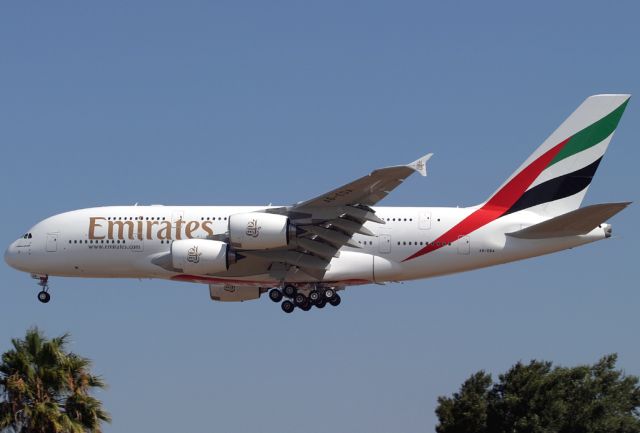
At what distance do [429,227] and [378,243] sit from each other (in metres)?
2.18

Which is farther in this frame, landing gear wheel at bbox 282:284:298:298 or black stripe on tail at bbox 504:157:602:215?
black stripe on tail at bbox 504:157:602:215

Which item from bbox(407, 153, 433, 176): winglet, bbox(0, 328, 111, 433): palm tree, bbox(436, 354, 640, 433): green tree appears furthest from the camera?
bbox(436, 354, 640, 433): green tree

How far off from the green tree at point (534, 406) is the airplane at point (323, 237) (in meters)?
Answer: 5.29

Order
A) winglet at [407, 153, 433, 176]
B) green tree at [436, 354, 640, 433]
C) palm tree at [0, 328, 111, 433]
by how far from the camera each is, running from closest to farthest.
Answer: palm tree at [0, 328, 111, 433], winglet at [407, 153, 433, 176], green tree at [436, 354, 640, 433]

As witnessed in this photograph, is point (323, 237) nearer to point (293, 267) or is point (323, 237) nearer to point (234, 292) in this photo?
point (293, 267)

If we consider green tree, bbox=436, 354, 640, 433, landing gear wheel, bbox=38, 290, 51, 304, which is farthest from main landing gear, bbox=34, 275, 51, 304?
green tree, bbox=436, 354, 640, 433

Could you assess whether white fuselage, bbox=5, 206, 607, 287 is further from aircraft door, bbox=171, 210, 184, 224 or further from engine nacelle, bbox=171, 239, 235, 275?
engine nacelle, bbox=171, 239, 235, 275

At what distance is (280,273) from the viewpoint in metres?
53.0

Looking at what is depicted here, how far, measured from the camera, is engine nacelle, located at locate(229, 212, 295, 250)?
5028 cm

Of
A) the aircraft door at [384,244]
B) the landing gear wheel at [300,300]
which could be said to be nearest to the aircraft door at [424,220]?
the aircraft door at [384,244]

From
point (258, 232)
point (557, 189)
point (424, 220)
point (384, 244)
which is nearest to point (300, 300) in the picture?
point (384, 244)

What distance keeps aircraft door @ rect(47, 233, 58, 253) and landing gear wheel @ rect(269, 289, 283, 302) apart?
916 cm

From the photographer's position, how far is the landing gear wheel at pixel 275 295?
54.4 meters

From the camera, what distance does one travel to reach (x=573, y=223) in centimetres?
5081
